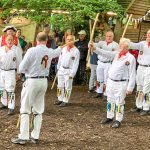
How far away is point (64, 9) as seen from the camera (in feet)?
41.2

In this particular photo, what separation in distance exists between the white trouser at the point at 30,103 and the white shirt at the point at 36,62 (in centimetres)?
14

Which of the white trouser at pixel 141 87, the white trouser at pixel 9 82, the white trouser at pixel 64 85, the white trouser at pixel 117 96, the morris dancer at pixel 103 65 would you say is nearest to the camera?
the white trouser at pixel 117 96

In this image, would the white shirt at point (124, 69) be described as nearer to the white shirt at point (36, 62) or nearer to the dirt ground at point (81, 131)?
the dirt ground at point (81, 131)

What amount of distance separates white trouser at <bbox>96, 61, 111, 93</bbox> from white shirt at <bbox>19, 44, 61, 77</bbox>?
4756mm

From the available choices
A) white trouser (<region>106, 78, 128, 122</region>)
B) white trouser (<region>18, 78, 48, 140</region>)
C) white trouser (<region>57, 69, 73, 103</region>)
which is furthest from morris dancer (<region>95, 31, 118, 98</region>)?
white trouser (<region>18, 78, 48, 140</region>)

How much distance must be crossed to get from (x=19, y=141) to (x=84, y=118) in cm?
271

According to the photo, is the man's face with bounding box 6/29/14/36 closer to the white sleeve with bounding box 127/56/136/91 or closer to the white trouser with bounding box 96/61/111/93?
the white sleeve with bounding box 127/56/136/91

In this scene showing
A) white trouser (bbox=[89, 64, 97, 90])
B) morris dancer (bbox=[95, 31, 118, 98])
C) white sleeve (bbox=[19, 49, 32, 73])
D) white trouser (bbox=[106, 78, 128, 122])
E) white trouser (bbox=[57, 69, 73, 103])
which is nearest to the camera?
white sleeve (bbox=[19, 49, 32, 73])

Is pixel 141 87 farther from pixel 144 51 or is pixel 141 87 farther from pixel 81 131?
pixel 81 131

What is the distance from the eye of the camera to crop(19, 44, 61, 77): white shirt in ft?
23.8

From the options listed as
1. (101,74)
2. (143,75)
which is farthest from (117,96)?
(101,74)

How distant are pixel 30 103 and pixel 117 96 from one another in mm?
2260

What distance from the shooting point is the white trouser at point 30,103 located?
739cm

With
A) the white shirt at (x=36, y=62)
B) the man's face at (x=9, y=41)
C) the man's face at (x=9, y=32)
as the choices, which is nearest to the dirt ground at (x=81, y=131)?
the white shirt at (x=36, y=62)
